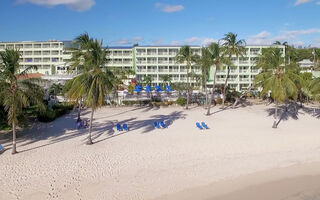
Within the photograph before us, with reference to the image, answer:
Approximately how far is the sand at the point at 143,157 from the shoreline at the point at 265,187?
0.42 m

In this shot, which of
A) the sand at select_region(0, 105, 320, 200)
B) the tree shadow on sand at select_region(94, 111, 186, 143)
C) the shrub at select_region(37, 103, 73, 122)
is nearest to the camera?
the sand at select_region(0, 105, 320, 200)

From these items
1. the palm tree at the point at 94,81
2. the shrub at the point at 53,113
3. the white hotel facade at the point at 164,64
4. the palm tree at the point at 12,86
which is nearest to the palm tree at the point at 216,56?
the palm tree at the point at 94,81

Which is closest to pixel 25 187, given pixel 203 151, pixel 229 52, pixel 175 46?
pixel 203 151

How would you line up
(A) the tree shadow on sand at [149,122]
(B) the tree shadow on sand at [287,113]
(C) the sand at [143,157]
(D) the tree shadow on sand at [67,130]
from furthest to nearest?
(B) the tree shadow on sand at [287,113] < (A) the tree shadow on sand at [149,122] < (D) the tree shadow on sand at [67,130] < (C) the sand at [143,157]

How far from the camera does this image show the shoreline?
12.0 m

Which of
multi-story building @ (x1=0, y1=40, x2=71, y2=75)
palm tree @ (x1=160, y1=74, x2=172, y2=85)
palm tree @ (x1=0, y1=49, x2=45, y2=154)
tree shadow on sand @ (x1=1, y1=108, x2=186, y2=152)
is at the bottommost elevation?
tree shadow on sand @ (x1=1, y1=108, x2=186, y2=152)

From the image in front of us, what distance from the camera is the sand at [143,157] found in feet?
39.9

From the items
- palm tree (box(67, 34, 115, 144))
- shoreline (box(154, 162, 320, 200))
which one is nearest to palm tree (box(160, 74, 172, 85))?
palm tree (box(67, 34, 115, 144))

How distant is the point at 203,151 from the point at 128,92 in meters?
24.1

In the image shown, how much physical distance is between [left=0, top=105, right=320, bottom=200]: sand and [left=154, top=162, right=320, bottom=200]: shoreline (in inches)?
16.5

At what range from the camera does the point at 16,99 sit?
46.8 feet

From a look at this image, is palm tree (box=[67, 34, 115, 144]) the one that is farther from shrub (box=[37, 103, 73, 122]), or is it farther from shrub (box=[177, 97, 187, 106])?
shrub (box=[177, 97, 187, 106])

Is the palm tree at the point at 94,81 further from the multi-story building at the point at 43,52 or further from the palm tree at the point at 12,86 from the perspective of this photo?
the multi-story building at the point at 43,52

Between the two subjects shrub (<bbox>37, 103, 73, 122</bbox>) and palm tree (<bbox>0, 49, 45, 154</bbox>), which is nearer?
palm tree (<bbox>0, 49, 45, 154</bbox>)
